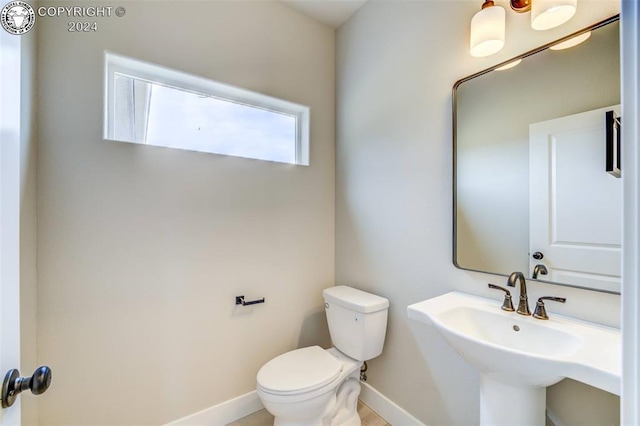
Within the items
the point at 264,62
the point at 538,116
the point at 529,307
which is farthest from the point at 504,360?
the point at 264,62

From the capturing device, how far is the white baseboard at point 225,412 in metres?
1.52

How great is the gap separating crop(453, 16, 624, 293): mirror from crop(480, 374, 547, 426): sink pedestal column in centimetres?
42

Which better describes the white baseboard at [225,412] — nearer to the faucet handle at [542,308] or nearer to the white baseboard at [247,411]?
the white baseboard at [247,411]

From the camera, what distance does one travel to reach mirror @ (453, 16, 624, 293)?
3.06 feet

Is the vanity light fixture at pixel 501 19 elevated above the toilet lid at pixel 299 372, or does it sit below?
above

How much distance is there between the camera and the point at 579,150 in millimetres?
991

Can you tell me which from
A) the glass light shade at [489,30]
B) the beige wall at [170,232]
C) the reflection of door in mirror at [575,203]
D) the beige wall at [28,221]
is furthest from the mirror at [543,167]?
the beige wall at [28,221]

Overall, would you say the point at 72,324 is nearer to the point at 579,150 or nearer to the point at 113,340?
the point at 113,340

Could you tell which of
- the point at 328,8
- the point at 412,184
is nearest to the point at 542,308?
the point at 412,184

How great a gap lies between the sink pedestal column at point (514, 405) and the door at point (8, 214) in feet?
4.39

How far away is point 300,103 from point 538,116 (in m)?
1.38

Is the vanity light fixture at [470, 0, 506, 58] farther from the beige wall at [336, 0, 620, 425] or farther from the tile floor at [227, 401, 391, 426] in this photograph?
the tile floor at [227, 401, 391, 426]

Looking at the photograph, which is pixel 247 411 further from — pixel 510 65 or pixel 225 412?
pixel 510 65

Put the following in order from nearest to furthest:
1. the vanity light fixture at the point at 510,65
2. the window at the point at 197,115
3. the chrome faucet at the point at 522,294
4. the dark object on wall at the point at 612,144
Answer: the dark object on wall at the point at 612,144
the chrome faucet at the point at 522,294
the vanity light fixture at the point at 510,65
the window at the point at 197,115
